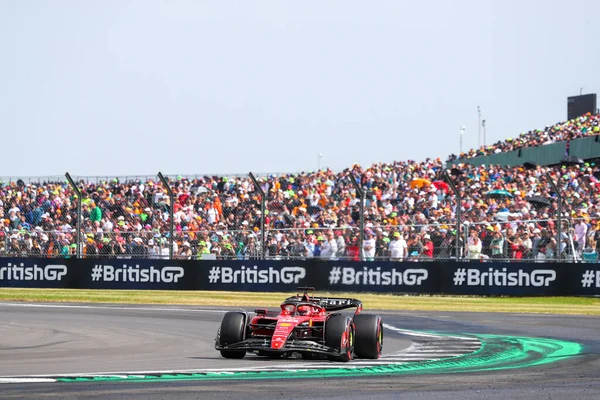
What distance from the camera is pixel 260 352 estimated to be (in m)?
11.9

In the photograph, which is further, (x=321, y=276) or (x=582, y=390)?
(x=321, y=276)

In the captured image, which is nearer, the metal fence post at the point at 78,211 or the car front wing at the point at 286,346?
the car front wing at the point at 286,346

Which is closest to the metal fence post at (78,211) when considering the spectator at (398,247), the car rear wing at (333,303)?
the spectator at (398,247)

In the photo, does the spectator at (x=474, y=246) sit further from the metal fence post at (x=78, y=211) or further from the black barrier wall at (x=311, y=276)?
the metal fence post at (x=78, y=211)

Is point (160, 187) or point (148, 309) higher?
point (160, 187)

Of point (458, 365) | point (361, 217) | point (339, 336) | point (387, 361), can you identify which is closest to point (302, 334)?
point (339, 336)

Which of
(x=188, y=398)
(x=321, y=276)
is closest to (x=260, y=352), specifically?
(x=188, y=398)

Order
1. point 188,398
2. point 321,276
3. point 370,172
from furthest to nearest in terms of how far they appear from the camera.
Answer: point 370,172, point 321,276, point 188,398

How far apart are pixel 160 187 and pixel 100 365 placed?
1635cm

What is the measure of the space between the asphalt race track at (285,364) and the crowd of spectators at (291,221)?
18.0 feet

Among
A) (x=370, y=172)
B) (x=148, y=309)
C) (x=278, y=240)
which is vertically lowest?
(x=148, y=309)

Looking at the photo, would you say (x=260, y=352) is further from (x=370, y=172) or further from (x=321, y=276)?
(x=370, y=172)

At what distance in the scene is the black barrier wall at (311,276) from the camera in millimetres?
24188

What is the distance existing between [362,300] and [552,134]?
26.6m
